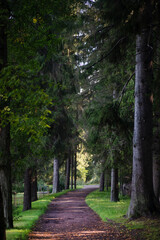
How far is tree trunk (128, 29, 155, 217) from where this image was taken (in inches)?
326

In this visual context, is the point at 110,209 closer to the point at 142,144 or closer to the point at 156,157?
the point at 156,157

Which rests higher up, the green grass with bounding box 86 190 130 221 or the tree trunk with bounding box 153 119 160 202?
the tree trunk with bounding box 153 119 160 202

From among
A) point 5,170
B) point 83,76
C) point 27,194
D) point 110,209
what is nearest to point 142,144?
point 5,170

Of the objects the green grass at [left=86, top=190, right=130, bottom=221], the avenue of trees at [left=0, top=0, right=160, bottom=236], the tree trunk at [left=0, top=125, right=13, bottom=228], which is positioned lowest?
the green grass at [left=86, top=190, right=130, bottom=221]

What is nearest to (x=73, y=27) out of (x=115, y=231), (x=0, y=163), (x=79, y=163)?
(x=0, y=163)

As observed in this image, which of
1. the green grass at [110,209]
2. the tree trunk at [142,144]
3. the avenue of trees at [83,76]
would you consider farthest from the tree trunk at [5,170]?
the tree trunk at [142,144]

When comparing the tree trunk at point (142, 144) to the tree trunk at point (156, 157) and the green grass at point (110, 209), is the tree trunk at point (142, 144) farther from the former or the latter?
the tree trunk at point (156, 157)

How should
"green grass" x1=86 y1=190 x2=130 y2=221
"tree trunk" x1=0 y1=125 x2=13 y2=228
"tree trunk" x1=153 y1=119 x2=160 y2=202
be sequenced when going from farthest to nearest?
"tree trunk" x1=153 y1=119 x2=160 y2=202 → "green grass" x1=86 y1=190 x2=130 y2=221 → "tree trunk" x1=0 y1=125 x2=13 y2=228

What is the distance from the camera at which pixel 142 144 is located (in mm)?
8672

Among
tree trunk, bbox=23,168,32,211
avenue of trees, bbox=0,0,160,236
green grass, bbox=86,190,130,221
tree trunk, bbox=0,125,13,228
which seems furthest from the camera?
tree trunk, bbox=23,168,32,211

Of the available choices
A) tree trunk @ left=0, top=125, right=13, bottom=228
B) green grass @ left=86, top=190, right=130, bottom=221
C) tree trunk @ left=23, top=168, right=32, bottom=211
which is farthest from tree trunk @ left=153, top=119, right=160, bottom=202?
tree trunk @ left=23, top=168, right=32, bottom=211

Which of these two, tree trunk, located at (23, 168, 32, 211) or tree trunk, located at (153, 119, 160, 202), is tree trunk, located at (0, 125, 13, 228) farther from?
tree trunk, located at (153, 119, 160, 202)

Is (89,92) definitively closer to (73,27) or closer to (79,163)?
(73,27)

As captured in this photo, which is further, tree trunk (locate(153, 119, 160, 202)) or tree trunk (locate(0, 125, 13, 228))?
tree trunk (locate(153, 119, 160, 202))
